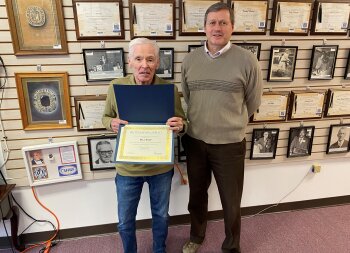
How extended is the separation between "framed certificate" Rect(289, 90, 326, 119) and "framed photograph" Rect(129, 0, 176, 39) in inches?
45.4

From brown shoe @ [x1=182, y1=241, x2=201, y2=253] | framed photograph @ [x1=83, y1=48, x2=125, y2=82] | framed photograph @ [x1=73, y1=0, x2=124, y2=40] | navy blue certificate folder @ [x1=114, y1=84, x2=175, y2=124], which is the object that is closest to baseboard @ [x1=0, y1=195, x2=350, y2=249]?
brown shoe @ [x1=182, y1=241, x2=201, y2=253]

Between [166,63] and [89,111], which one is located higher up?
[166,63]

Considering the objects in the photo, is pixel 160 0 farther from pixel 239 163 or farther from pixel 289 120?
pixel 289 120

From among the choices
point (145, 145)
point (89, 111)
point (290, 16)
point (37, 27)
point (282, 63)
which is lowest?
point (145, 145)

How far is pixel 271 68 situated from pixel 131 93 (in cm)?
121

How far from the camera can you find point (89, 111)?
191 centimetres

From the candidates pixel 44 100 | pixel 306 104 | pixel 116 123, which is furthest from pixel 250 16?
pixel 44 100

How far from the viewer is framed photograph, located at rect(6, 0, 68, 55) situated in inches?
65.4

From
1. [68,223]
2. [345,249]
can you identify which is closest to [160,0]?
[68,223]

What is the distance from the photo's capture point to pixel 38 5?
1.67 meters

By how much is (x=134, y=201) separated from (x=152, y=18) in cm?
124

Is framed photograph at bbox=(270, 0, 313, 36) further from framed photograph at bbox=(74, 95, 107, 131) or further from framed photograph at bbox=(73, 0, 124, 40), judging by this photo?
framed photograph at bbox=(74, 95, 107, 131)

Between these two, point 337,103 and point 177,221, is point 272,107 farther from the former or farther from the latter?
point 177,221

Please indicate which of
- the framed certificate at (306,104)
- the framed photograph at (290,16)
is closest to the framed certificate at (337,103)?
the framed certificate at (306,104)
